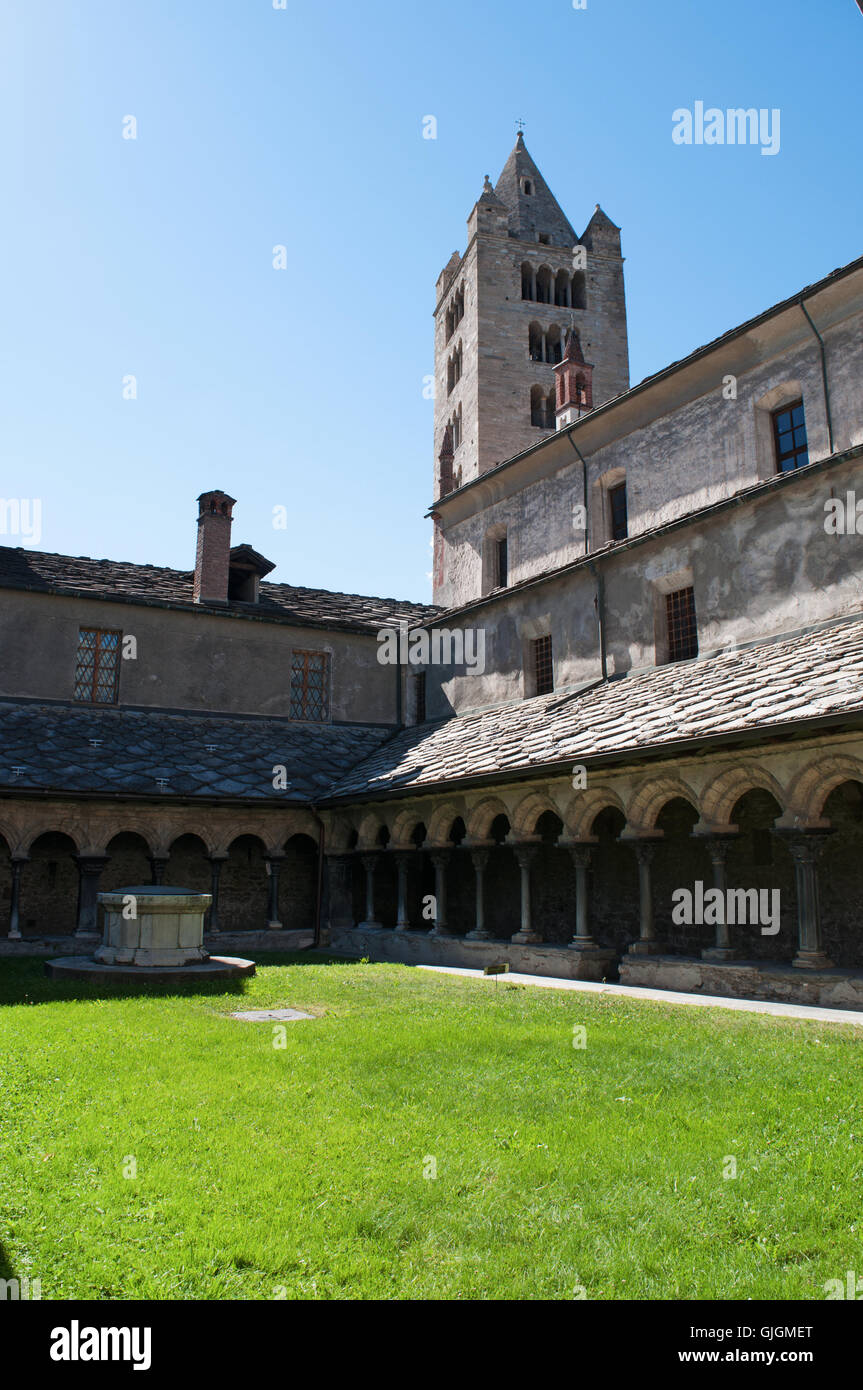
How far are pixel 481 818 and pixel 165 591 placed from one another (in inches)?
400

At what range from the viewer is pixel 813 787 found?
1024 centimetres

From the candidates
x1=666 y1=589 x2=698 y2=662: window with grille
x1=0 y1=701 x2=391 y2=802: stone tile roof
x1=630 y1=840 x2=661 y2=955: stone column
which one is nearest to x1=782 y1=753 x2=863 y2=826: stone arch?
x1=630 y1=840 x2=661 y2=955: stone column

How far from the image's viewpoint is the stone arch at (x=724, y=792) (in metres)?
11.1

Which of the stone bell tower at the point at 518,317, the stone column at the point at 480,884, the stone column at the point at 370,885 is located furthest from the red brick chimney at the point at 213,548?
the stone bell tower at the point at 518,317

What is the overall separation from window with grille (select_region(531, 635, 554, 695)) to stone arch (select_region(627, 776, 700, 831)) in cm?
622

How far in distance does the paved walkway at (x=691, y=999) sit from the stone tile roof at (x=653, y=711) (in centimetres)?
280

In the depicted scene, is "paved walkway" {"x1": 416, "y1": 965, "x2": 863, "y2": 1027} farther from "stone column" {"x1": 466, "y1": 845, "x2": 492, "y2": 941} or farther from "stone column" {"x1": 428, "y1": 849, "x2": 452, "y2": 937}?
"stone column" {"x1": 428, "y1": 849, "x2": 452, "y2": 937}

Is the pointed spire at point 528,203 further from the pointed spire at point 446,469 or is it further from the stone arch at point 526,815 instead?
the stone arch at point 526,815

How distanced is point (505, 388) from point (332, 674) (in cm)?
1955

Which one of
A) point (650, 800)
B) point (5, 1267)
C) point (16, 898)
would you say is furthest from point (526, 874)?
point (5, 1267)

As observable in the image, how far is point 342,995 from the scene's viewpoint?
10750mm

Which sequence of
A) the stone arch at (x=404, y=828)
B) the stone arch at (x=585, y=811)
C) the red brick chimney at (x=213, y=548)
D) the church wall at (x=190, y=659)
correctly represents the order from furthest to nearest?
1. the red brick chimney at (x=213, y=548)
2. the church wall at (x=190, y=659)
3. the stone arch at (x=404, y=828)
4. the stone arch at (x=585, y=811)
